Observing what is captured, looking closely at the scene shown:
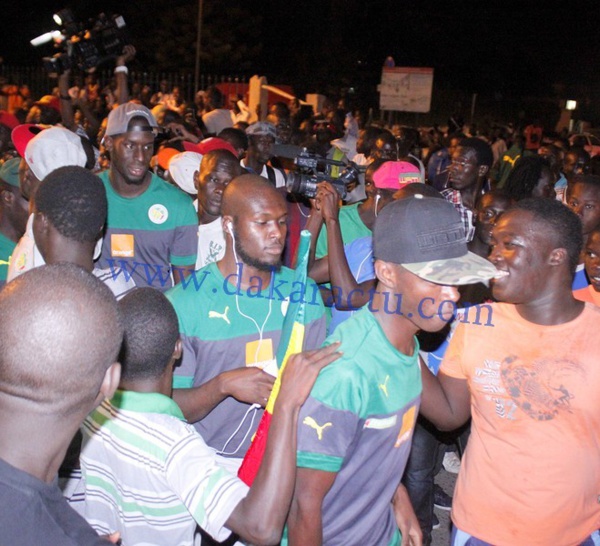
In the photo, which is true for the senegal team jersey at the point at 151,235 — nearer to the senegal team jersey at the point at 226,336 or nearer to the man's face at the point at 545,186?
the senegal team jersey at the point at 226,336

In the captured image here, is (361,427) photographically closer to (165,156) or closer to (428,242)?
(428,242)

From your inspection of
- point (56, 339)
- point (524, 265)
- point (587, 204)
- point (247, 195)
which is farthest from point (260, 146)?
point (56, 339)

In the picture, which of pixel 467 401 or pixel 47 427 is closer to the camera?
pixel 47 427

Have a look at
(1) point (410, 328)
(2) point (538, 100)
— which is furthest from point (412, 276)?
(2) point (538, 100)

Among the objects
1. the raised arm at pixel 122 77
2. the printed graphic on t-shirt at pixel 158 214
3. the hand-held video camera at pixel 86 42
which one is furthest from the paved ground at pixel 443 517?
the hand-held video camera at pixel 86 42

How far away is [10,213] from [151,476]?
9.15ft

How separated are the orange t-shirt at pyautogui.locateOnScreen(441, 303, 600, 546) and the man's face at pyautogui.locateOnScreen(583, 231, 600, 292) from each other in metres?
1.11

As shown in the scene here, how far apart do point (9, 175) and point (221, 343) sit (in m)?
2.25

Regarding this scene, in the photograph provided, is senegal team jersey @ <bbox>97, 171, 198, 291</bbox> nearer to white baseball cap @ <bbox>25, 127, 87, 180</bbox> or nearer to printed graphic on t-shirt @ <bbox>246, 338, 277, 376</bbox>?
white baseball cap @ <bbox>25, 127, 87, 180</bbox>

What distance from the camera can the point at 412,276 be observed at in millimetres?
2443

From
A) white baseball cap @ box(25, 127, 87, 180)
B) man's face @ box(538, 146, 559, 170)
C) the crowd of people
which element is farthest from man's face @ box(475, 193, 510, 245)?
man's face @ box(538, 146, 559, 170)

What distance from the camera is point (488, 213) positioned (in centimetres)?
481

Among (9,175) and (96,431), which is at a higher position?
(9,175)

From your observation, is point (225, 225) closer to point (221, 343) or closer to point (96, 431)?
→ point (221, 343)
